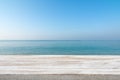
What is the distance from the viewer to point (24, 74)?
1.87 metres

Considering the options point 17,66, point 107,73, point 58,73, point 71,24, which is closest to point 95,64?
point 107,73

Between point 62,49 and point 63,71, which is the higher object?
point 63,71

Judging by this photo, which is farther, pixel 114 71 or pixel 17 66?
pixel 17 66

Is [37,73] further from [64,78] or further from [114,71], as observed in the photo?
[114,71]

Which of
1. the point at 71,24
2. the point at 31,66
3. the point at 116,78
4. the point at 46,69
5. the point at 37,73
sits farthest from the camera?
the point at 71,24

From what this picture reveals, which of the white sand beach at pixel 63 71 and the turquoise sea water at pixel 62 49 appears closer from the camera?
the white sand beach at pixel 63 71

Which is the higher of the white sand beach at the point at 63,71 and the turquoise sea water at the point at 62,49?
the white sand beach at the point at 63,71

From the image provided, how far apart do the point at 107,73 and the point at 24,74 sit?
0.75m

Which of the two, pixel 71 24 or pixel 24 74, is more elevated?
pixel 24 74

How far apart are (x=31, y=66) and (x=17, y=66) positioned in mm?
152

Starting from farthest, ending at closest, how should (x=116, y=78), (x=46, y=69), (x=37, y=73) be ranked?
(x=46, y=69), (x=37, y=73), (x=116, y=78)

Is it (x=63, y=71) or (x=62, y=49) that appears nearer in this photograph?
(x=63, y=71)

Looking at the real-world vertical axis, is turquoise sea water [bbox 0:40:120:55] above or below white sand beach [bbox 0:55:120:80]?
below

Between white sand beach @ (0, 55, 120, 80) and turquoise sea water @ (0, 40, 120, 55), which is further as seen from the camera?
turquoise sea water @ (0, 40, 120, 55)
